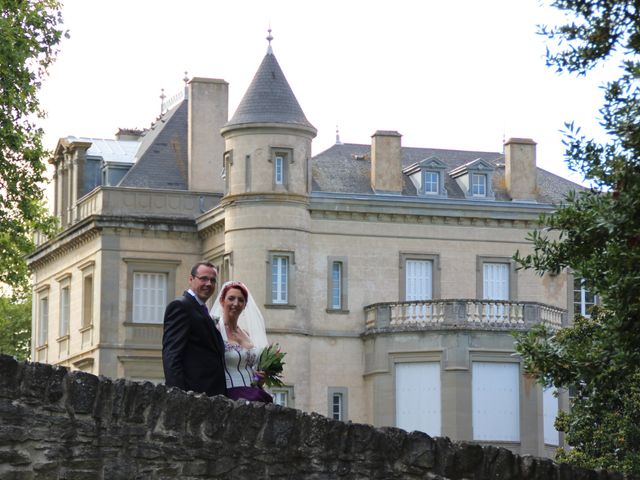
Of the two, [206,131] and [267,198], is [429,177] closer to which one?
[267,198]

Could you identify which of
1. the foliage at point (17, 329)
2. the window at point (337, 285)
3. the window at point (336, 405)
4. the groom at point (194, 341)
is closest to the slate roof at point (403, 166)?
the window at point (337, 285)

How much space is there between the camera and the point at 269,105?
66.6 meters

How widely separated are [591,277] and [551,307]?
45.7m

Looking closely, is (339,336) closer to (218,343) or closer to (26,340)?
(26,340)

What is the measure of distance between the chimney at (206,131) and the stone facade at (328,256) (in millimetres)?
49

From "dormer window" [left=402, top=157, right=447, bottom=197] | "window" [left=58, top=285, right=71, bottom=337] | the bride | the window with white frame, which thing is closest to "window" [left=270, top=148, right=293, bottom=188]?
the window with white frame

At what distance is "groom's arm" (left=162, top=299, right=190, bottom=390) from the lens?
15.9 m

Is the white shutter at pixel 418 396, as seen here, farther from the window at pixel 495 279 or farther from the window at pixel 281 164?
A: the window at pixel 281 164

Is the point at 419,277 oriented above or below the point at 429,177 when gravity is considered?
below

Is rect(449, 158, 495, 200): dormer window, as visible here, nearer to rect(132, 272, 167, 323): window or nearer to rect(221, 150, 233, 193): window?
rect(221, 150, 233, 193): window

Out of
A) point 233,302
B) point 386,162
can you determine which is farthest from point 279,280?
point 233,302

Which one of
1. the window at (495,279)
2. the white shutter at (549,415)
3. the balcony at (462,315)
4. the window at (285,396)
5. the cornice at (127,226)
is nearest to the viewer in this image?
the window at (285,396)

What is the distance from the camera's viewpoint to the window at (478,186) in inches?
2795

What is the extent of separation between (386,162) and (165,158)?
868 cm
